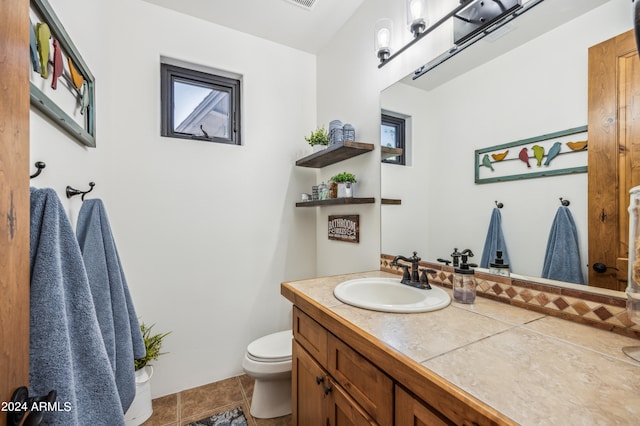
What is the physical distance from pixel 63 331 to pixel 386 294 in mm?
1174

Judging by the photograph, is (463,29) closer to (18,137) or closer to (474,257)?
(474,257)

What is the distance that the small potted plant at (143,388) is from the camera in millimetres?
1510

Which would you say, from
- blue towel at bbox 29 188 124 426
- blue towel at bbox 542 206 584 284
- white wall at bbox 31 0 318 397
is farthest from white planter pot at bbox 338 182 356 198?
blue towel at bbox 29 188 124 426

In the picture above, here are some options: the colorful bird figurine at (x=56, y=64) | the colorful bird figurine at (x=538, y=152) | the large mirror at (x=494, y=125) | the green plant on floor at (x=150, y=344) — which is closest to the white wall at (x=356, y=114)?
the large mirror at (x=494, y=125)

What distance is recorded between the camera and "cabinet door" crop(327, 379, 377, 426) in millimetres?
814

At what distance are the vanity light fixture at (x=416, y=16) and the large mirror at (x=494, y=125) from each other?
0.68 feet

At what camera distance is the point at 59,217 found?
28.9 inches

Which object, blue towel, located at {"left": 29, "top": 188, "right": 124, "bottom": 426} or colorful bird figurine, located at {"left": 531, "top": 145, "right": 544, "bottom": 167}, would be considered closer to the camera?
blue towel, located at {"left": 29, "top": 188, "right": 124, "bottom": 426}

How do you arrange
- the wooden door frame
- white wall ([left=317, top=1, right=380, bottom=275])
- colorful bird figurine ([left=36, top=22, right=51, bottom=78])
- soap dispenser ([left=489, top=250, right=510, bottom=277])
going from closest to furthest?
the wooden door frame < colorful bird figurine ([left=36, top=22, right=51, bottom=78]) < soap dispenser ([left=489, top=250, right=510, bottom=277]) < white wall ([left=317, top=1, right=380, bottom=275])

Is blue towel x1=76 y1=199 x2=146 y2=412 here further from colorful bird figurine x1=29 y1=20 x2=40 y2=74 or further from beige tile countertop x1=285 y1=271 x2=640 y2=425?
beige tile countertop x1=285 y1=271 x2=640 y2=425

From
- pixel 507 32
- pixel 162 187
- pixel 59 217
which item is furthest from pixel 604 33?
pixel 162 187

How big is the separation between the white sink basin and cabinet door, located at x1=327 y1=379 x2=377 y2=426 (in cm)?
29

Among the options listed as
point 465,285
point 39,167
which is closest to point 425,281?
point 465,285

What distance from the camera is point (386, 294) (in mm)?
1338
